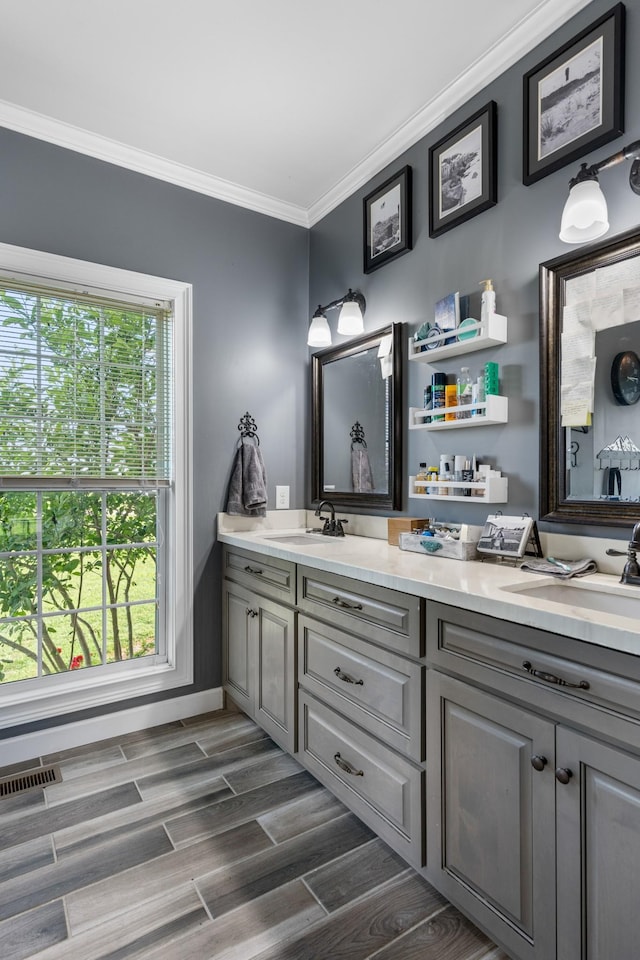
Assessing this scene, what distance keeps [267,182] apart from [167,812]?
9.46 feet

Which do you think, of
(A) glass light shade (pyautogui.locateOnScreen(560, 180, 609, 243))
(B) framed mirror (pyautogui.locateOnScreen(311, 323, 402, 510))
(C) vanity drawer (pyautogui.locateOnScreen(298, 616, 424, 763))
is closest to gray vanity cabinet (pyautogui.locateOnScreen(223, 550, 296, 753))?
(C) vanity drawer (pyautogui.locateOnScreen(298, 616, 424, 763))

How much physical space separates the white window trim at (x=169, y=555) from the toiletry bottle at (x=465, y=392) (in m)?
1.33

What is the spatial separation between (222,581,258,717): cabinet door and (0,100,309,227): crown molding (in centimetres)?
203

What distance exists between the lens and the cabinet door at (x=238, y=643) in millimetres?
2438

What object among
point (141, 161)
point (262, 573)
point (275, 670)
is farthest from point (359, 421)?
point (141, 161)

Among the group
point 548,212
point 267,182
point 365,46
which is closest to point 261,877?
point 548,212

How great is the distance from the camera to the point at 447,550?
Result: 1.88 meters

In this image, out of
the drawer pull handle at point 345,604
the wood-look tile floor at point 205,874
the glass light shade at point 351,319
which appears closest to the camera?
the wood-look tile floor at point 205,874

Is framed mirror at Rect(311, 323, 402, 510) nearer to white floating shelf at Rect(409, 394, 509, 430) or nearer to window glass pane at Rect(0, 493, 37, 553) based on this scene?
white floating shelf at Rect(409, 394, 509, 430)

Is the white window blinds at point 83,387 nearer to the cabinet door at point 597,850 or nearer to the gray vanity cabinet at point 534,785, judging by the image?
the gray vanity cabinet at point 534,785

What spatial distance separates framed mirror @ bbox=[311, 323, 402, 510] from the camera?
242cm

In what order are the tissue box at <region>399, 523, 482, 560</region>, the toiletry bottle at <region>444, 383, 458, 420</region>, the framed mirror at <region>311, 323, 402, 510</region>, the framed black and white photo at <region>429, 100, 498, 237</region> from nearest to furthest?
the tissue box at <region>399, 523, 482, 560</region> → the framed black and white photo at <region>429, 100, 498, 237</region> → the toiletry bottle at <region>444, 383, 458, 420</region> → the framed mirror at <region>311, 323, 402, 510</region>

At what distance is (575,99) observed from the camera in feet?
5.47

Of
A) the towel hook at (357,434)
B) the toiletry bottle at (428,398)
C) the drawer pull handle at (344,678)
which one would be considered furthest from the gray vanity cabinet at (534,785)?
the towel hook at (357,434)
